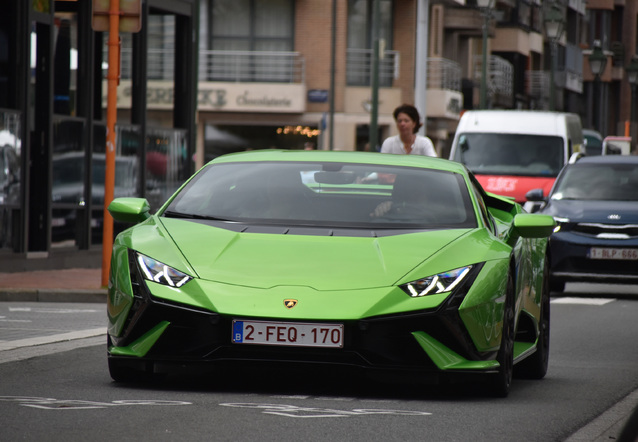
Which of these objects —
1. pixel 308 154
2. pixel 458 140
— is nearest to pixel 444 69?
pixel 458 140

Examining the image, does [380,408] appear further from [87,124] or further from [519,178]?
[519,178]


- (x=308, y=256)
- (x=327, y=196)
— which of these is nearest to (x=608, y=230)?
(x=327, y=196)

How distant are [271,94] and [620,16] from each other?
52.0 m

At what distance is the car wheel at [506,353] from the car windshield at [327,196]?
1.63 ft

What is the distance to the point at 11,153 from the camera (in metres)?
19.8

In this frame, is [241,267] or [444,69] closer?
[241,267]

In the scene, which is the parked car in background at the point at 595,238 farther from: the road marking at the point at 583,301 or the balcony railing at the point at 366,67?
the balcony railing at the point at 366,67

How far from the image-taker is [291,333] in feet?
25.1

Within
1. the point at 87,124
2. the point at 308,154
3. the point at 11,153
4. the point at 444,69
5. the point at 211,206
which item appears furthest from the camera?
the point at 444,69

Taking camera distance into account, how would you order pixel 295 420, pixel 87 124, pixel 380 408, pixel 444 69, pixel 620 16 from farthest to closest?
pixel 620 16 → pixel 444 69 → pixel 87 124 → pixel 380 408 → pixel 295 420

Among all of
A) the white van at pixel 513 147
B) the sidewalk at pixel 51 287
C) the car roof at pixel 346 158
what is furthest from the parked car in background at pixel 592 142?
the car roof at pixel 346 158

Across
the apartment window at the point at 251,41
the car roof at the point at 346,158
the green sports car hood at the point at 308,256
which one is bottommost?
the green sports car hood at the point at 308,256

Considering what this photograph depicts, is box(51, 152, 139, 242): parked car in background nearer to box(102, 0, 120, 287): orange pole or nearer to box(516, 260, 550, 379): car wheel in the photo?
box(102, 0, 120, 287): orange pole

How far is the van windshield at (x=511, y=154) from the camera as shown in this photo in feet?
89.5
